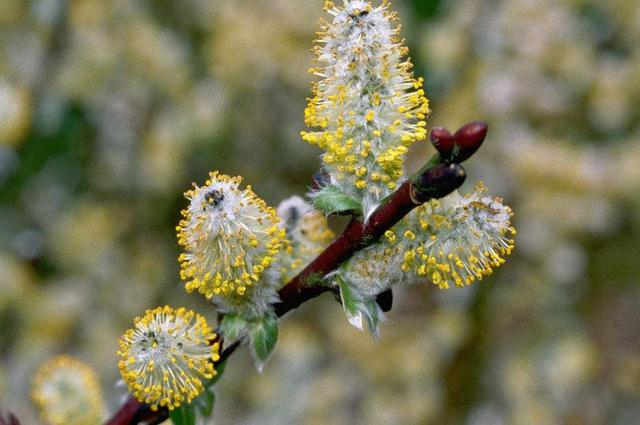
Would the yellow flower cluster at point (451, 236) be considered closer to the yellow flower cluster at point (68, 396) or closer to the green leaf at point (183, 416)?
the green leaf at point (183, 416)

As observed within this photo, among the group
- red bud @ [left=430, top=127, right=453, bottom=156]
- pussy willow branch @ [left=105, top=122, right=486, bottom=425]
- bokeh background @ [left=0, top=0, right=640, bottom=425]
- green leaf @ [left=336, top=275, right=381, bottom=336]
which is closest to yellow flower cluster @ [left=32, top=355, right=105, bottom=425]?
pussy willow branch @ [left=105, top=122, right=486, bottom=425]

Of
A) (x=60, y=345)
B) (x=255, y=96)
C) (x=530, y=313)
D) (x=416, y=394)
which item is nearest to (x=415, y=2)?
(x=255, y=96)

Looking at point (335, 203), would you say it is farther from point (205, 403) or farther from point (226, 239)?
point (205, 403)

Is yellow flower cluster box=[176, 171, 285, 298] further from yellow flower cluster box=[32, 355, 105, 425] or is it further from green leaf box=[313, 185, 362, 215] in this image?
yellow flower cluster box=[32, 355, 105, 425]

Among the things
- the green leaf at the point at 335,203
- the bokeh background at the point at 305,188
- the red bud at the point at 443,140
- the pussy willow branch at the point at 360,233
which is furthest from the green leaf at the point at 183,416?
the bokeh background at the point at 305,188

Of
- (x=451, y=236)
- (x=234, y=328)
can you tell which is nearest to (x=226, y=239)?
(x=234, y=328)

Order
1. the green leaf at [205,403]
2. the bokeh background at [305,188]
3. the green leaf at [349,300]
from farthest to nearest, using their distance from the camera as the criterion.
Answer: the bokeh background at [305,188]
the green leaf at [205,403]
the green leaf at [349,300]

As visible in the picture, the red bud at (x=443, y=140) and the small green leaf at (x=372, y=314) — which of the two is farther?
the small green leaf at (x=372, y=314)
